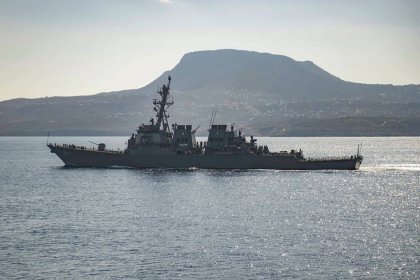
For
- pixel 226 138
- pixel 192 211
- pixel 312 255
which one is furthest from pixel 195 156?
pixel 312 255

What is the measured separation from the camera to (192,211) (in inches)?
2655

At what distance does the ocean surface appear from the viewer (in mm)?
42750

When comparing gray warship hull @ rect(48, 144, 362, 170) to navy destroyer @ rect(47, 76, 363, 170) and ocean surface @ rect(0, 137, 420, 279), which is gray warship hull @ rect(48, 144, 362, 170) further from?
ocean surface @ rect(0, 137, 420, 279)

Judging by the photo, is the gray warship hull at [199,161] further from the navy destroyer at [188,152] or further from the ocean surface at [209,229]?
the ocean surface at [209,229]

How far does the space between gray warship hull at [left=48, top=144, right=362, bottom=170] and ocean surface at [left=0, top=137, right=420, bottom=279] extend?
538 inches

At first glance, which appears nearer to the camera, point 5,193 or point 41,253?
point 41,253

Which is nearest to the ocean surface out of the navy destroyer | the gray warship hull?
the navy destroyer

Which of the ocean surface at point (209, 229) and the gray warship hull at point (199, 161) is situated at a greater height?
the gray warship hull at point (199, 161)

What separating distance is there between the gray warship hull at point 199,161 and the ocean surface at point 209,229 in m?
13.7

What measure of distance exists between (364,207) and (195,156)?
4786cm

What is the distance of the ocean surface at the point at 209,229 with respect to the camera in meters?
42.8

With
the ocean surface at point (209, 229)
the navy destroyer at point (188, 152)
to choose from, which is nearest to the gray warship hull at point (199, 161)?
the navy destroyer at point (188, 152)

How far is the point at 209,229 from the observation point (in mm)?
56438

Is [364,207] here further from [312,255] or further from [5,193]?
[5,193]
